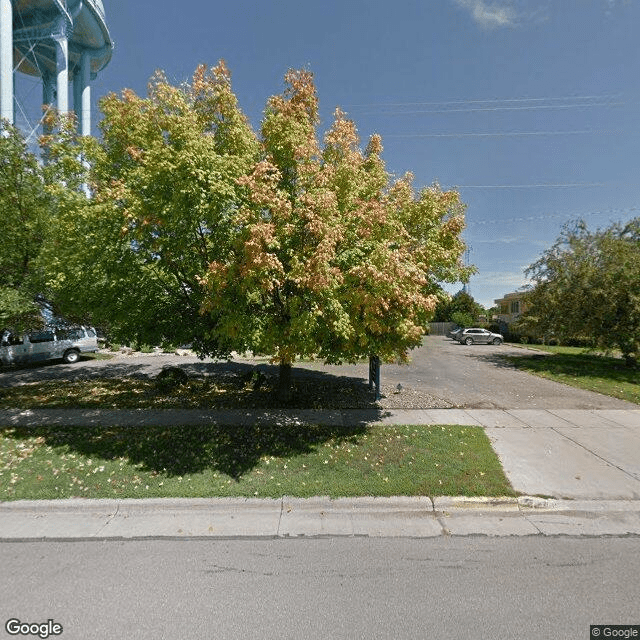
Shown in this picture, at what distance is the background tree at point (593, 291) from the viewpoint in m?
14.4

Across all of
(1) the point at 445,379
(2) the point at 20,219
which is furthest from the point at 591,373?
(2) the point at 20,219

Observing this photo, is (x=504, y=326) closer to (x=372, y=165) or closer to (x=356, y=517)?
(x=372, y=165)

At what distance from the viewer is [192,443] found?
20.6 ft

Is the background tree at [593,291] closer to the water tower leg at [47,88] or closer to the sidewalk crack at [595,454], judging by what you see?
the sidewalk crack at [595,454]

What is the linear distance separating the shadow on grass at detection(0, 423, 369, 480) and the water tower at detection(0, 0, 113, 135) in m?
21.6

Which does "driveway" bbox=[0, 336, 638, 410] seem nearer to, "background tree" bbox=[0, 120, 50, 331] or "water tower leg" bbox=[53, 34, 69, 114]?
"background tree" bbox=[0, 120, 50, 331]

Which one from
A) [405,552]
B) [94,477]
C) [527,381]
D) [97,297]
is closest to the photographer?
[405,552]

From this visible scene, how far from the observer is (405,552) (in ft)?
12.0

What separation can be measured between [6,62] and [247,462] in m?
26.2

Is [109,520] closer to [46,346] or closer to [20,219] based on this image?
[20,219]

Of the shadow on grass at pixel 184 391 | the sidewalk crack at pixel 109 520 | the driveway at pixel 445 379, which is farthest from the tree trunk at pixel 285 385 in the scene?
the sidewalk crack at pixel 109 520

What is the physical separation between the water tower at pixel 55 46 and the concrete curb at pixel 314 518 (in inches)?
938

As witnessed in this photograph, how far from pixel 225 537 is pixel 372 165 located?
7282mm

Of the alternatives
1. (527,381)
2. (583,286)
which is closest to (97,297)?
(527,381)
